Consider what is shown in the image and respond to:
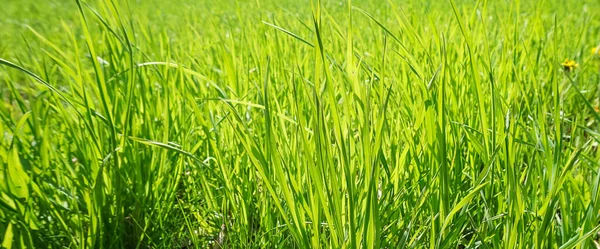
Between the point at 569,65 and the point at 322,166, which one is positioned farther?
the point at 569,65

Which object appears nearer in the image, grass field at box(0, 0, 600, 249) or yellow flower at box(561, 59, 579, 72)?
grass field at box(0, 0, 600, 249)

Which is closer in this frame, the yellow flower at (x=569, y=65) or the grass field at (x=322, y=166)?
the grass field at (x=322, y=166)

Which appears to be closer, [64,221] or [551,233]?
[551,233]

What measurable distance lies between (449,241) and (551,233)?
0.53 feet

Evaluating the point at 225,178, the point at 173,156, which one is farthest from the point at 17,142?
the point at 225,178

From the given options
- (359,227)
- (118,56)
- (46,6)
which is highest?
(118,56)

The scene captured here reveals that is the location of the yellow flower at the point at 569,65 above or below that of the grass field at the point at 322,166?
below

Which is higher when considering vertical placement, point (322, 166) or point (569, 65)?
point (322, 166)

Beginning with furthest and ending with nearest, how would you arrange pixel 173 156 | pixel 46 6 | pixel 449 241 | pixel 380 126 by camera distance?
1. pixel 46 6
2. pixel 173 156
3. pixel 449 241
4. pixel 380 126

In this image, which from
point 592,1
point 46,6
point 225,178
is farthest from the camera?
point 46,6

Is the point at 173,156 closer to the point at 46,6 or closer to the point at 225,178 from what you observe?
the point at 225,178

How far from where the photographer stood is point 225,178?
921 mm

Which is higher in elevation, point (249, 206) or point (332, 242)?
point (332, 242)

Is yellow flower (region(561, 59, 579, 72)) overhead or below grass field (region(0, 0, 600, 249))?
below
